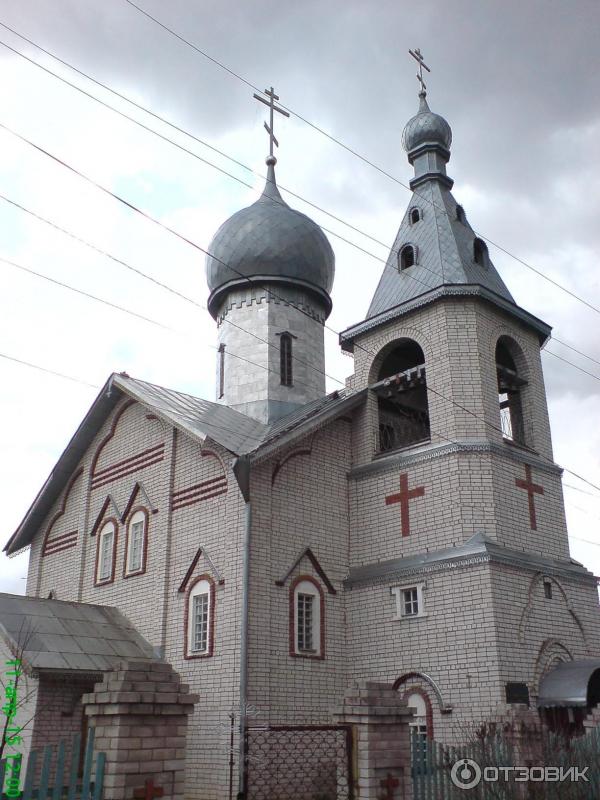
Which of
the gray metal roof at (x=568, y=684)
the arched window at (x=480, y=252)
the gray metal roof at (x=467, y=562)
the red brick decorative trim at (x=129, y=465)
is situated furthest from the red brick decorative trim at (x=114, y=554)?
the arched window at (x=480, y=252)

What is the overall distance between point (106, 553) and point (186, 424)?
3.92m

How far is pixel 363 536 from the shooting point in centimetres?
1307

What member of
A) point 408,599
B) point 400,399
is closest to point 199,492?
point 408,599

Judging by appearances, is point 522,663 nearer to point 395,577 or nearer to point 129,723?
point 395,577

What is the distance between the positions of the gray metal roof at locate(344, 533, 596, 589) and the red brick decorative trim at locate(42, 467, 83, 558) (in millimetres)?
6257

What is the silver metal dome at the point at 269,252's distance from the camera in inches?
664

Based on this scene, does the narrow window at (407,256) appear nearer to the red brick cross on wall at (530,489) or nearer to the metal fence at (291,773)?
the red brick cross on wall at (530,489)

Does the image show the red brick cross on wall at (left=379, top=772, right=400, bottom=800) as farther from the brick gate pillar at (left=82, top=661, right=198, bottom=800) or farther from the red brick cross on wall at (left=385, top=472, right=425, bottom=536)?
the red brick cross on wall at (left=385, top=472, right=425, bottom=536)

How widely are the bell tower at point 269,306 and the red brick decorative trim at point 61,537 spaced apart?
3.38 meters

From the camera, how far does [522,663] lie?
10.9 meters

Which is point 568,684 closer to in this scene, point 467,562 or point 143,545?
point 467,562

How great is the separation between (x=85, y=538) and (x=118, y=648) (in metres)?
3.61

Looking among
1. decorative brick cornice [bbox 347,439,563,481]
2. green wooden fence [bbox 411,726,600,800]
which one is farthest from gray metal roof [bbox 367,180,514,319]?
green wooden fence [bbox 411,726,600,800]

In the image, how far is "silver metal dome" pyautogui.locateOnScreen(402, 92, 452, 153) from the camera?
51.9 ft
